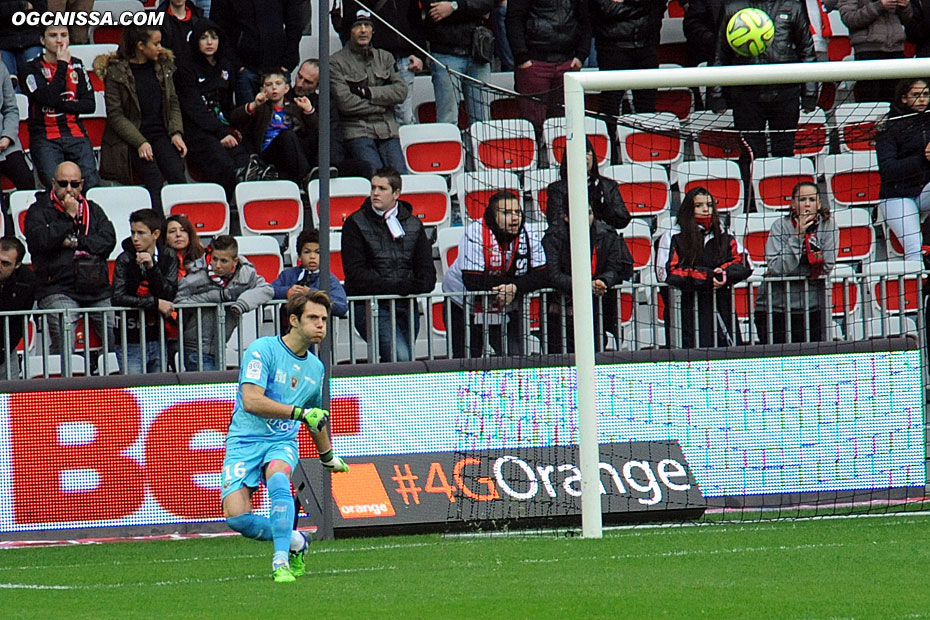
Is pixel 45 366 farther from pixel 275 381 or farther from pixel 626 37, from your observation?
pixel 626 37

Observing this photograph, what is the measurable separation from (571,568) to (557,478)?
131 inches

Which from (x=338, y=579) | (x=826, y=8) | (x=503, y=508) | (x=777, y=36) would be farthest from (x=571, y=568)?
(x=826, y=8)

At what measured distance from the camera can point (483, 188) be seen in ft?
41.5

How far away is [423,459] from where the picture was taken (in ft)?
39.2

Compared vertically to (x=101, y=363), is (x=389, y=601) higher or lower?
lower

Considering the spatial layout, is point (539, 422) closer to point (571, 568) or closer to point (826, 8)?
point (571, 568)

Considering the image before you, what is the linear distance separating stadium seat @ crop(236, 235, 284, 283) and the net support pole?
197 inches

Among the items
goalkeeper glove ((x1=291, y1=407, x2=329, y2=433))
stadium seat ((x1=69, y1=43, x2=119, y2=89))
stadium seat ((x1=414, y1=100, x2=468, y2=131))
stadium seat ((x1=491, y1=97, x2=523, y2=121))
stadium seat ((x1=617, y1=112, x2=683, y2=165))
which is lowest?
goalkeeper glove ((x1=291, y1=407, x2=329, y2=433))

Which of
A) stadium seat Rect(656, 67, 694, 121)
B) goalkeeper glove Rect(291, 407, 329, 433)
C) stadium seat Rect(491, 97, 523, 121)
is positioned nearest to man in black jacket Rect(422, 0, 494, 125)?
stadium seat Rect(656, 67, 694, 121)

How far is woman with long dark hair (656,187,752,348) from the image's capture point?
12.4 m

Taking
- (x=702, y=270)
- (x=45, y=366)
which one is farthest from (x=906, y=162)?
(x=45, y=366)

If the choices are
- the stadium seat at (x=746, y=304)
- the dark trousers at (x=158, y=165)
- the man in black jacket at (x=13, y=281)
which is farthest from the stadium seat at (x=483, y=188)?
the man in black jacket at (x=13, y=281)

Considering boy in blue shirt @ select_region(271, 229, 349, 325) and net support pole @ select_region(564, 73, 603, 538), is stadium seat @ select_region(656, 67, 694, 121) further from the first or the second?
net support pole @ select_region(564, 73, 603, 538)

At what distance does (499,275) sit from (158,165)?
458 centimetres
